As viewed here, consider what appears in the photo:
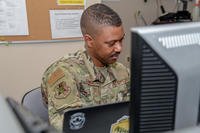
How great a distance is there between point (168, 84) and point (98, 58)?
33.6 inches

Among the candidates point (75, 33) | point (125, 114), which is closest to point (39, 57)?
point (75, 33)

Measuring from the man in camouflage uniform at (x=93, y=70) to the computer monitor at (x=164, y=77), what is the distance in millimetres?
670

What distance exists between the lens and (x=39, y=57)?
2256 mm

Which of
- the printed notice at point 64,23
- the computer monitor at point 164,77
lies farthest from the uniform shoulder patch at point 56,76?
the printed notice at point 64,23

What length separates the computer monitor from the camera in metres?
0.50

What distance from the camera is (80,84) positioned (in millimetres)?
1282

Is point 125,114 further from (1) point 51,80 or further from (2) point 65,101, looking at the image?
(1) point 51,80

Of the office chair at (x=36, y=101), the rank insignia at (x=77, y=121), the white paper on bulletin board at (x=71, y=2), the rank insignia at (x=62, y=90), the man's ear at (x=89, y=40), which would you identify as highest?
the white paper on bulletin board at (x=71, y=2)

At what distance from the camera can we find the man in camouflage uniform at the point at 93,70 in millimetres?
1229

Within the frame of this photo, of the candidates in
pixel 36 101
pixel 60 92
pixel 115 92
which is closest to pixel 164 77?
pixel 60 92

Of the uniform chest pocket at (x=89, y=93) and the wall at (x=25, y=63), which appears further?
the wall at (x=25, y=63)

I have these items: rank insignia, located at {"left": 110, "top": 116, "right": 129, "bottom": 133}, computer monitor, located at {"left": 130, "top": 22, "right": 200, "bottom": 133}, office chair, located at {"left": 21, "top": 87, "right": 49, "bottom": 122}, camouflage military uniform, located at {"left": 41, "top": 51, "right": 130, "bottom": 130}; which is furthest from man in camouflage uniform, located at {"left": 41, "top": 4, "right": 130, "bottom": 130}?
computer monitor, located at {"left": 130, "top": 22, "right": 200, "bottom": 133}

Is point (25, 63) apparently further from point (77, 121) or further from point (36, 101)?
point (77, 121)

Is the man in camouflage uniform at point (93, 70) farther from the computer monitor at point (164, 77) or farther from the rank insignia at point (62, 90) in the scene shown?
the computer monitor at point (164, 77)
